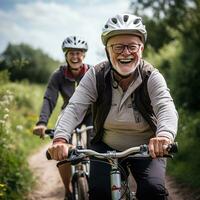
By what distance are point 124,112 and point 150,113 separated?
231 millimetres

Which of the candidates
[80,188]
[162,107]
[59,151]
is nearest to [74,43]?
[80,188]

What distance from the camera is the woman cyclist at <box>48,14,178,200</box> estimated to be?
4.06m

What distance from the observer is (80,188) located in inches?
228

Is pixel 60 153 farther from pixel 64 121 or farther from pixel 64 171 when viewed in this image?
pixel 64 171

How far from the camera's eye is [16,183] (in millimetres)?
8211

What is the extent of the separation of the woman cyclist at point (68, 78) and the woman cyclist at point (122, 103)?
2.34m

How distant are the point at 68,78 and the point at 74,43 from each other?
1.66ft

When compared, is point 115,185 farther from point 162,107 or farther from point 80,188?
point 80,188

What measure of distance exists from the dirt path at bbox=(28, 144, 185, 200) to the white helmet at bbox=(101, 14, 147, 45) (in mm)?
3412

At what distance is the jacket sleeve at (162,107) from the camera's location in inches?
149

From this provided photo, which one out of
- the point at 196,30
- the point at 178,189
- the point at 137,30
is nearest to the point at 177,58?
the point at 196,30

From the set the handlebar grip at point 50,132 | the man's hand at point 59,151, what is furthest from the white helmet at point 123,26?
the handlebar grip at point 50,132

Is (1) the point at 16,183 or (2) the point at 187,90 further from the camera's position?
(2) the point at 187,90

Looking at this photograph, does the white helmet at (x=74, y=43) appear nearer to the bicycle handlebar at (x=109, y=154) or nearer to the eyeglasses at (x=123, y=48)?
the eyeglasses at (x=123, y=48)
